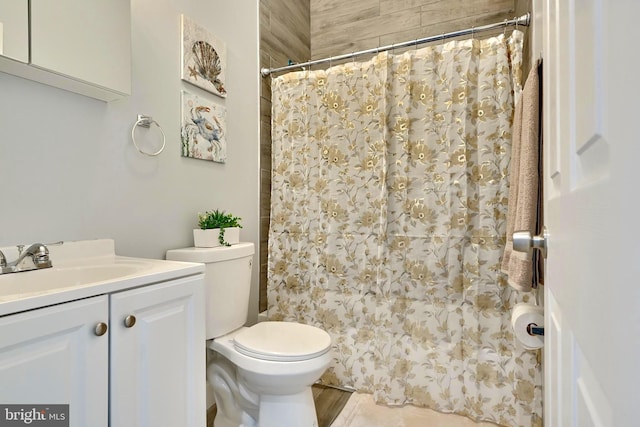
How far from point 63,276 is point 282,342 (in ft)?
2.75

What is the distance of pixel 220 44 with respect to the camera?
5.90 ft

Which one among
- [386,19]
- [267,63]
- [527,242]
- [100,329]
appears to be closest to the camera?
[527,242]

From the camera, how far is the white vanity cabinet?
68 centimetres

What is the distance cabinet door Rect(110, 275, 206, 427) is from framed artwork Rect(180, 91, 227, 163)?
795 millimetres

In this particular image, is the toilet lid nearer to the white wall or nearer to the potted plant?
the potted plant

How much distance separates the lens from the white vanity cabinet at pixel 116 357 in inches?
26.8

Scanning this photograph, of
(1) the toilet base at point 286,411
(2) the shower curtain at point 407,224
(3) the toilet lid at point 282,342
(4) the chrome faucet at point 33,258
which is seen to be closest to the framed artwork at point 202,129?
(2) the shower curtain at point 407,224

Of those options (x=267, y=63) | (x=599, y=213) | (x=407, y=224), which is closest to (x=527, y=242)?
(x=599, y=213)

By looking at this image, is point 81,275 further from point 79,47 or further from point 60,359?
point 79,47

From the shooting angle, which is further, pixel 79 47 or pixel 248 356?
pixel 248 356

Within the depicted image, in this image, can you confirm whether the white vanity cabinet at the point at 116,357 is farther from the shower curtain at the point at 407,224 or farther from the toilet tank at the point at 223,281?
the shower curtain at the point at 407,224

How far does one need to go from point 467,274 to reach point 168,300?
1401 millimetres

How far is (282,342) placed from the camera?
1416 mm

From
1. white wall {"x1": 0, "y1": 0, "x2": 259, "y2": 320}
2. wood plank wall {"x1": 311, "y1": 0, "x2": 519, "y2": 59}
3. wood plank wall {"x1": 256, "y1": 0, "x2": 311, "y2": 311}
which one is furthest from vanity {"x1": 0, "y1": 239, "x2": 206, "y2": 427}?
wood plank wall {"x1": 311, "y1": 0, "x2": 519, "y2": 59}
